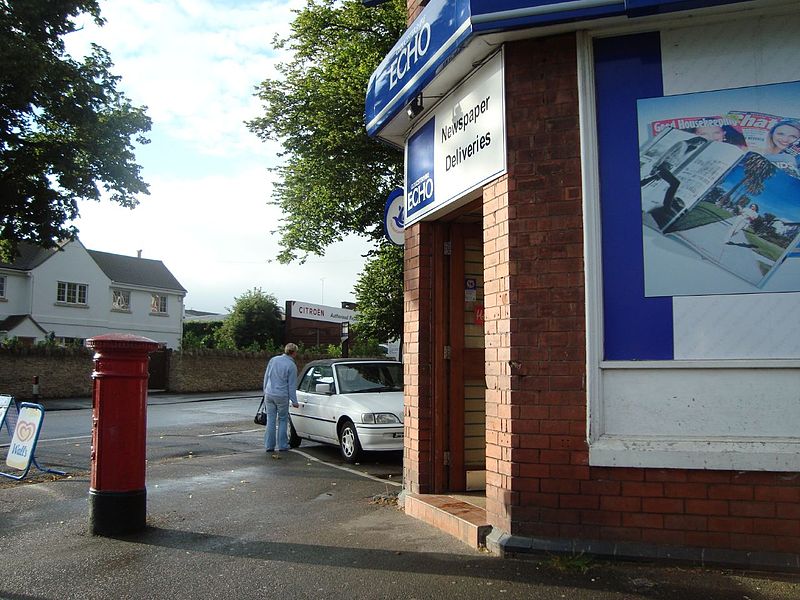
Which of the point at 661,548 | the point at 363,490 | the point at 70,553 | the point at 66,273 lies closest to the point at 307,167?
the point at 363,490

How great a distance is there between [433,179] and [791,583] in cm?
407

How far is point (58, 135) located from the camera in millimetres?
23203

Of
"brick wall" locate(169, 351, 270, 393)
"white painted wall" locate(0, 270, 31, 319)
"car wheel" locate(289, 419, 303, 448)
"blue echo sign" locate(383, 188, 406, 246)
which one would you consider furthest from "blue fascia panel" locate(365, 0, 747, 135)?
"white painted wall" locate(0, 270, 31, 319)

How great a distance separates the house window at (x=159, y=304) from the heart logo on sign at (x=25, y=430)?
3950 centimetres

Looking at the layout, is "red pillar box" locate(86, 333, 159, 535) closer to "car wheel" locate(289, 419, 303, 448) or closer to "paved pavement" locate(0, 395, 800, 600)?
"paved pavement" locate(0, 395, 800, 600)

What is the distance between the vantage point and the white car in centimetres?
975

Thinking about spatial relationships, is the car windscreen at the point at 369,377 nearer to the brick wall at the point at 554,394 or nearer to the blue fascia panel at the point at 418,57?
the blue fascia panel at the point at 418,57

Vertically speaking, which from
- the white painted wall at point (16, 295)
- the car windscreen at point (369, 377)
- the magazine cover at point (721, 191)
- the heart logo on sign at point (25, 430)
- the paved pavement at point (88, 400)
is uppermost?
the white painted wall at point (16, 295)

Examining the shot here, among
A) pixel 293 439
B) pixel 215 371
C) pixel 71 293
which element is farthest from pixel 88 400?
pixel 71 293

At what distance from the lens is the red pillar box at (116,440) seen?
550 centimetres

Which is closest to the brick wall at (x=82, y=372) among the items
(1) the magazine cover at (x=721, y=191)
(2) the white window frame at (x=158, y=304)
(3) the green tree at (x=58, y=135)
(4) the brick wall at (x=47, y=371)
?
(4) the brick wall at (x=47, y=371)

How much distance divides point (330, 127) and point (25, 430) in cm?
1001

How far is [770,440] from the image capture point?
168 inches

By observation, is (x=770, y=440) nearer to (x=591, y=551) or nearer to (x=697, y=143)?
(x=591, y=551)
